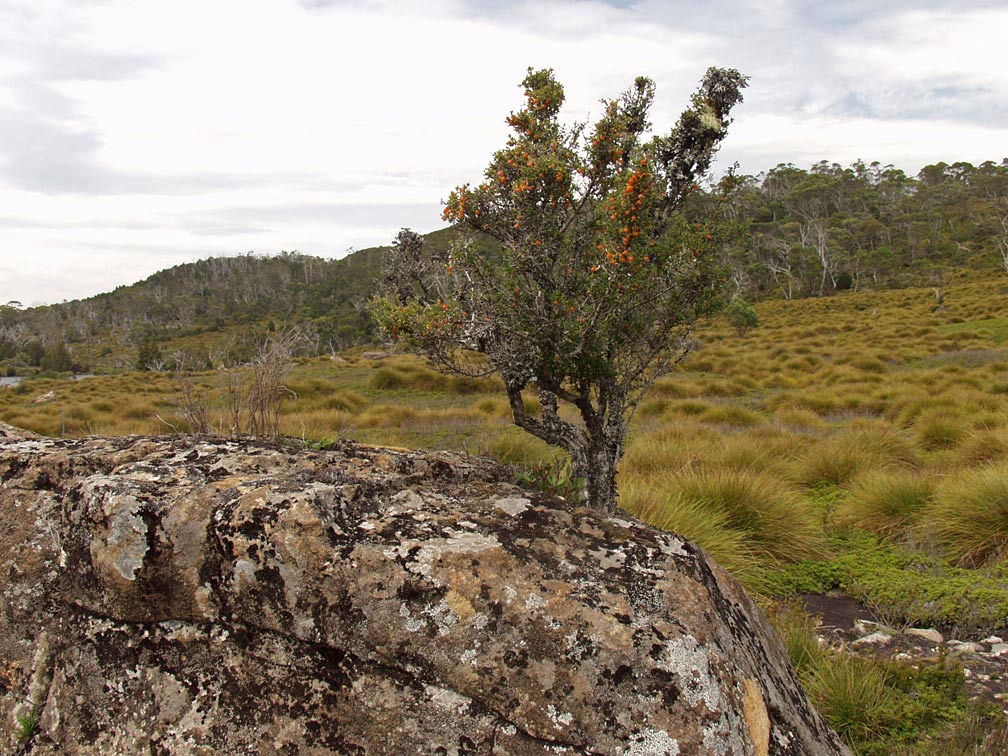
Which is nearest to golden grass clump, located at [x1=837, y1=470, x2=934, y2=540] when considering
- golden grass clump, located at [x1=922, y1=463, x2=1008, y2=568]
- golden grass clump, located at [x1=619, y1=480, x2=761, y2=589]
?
golden grass clump, located at [x1=922, y1=463, x2=1008, y2=568]

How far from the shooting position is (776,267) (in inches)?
2886

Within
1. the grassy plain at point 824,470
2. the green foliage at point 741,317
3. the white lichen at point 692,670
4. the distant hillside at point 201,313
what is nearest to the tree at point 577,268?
the grassy plain at point 824,470

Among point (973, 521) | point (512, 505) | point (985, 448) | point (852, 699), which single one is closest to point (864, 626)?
point (852, 699)

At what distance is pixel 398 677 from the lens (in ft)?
6.68

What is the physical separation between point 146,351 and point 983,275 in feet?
239

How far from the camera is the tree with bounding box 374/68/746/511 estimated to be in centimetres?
487

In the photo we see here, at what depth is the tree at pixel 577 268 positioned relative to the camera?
4.87m

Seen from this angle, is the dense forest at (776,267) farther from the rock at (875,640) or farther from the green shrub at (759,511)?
the rock at (875,640)

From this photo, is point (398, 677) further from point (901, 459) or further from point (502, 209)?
point (901, 459)

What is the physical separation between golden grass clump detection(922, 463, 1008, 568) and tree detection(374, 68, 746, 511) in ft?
11.2

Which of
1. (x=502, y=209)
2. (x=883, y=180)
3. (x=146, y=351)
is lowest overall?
(x=146, y=351)

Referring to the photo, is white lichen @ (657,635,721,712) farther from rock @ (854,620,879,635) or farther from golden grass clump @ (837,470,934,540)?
golden grass clump @ (837,470,934,540)

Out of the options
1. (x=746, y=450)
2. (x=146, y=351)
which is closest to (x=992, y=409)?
(x=746, y=450)

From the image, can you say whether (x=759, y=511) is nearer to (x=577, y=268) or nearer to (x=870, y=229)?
(x=577, y=268)
